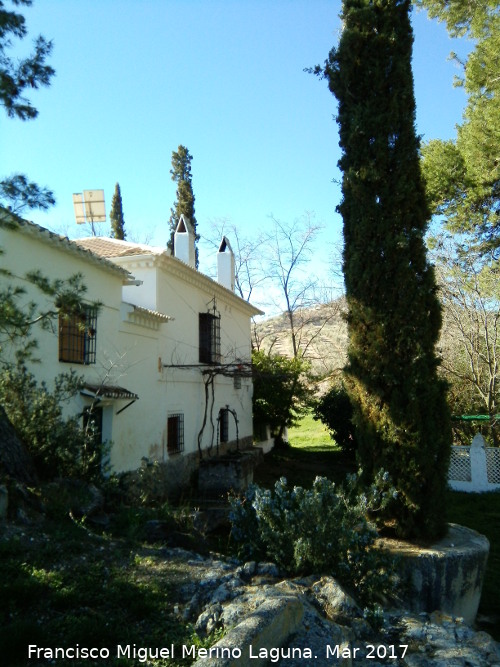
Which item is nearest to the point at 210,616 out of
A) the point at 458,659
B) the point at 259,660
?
the point at 259,660

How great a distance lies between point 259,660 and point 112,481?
4002 mm

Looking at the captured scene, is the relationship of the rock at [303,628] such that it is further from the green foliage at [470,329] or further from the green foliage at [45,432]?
the green foliage at [470,329]

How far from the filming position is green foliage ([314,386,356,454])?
58.4 ft

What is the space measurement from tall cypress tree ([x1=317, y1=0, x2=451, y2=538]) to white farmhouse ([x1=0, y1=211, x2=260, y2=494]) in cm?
Answer: 355

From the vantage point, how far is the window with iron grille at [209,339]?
14562mm

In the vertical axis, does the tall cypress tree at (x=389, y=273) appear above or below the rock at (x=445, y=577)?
above

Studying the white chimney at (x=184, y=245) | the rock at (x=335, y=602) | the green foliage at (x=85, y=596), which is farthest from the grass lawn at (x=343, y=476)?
the white chimney at (x=184, y=245)

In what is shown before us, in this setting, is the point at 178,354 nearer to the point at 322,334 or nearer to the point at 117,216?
the point at 117,216

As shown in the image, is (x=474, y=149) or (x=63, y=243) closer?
(x=63, y=243)

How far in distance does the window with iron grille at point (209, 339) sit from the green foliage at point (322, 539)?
30.7 feet

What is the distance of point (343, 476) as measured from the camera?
15562mm

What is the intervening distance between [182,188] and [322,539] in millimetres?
22000

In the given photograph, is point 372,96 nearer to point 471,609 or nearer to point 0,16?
point 0,16

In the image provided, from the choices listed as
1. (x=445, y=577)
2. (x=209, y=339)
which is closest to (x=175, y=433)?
(x=209, y=339)
